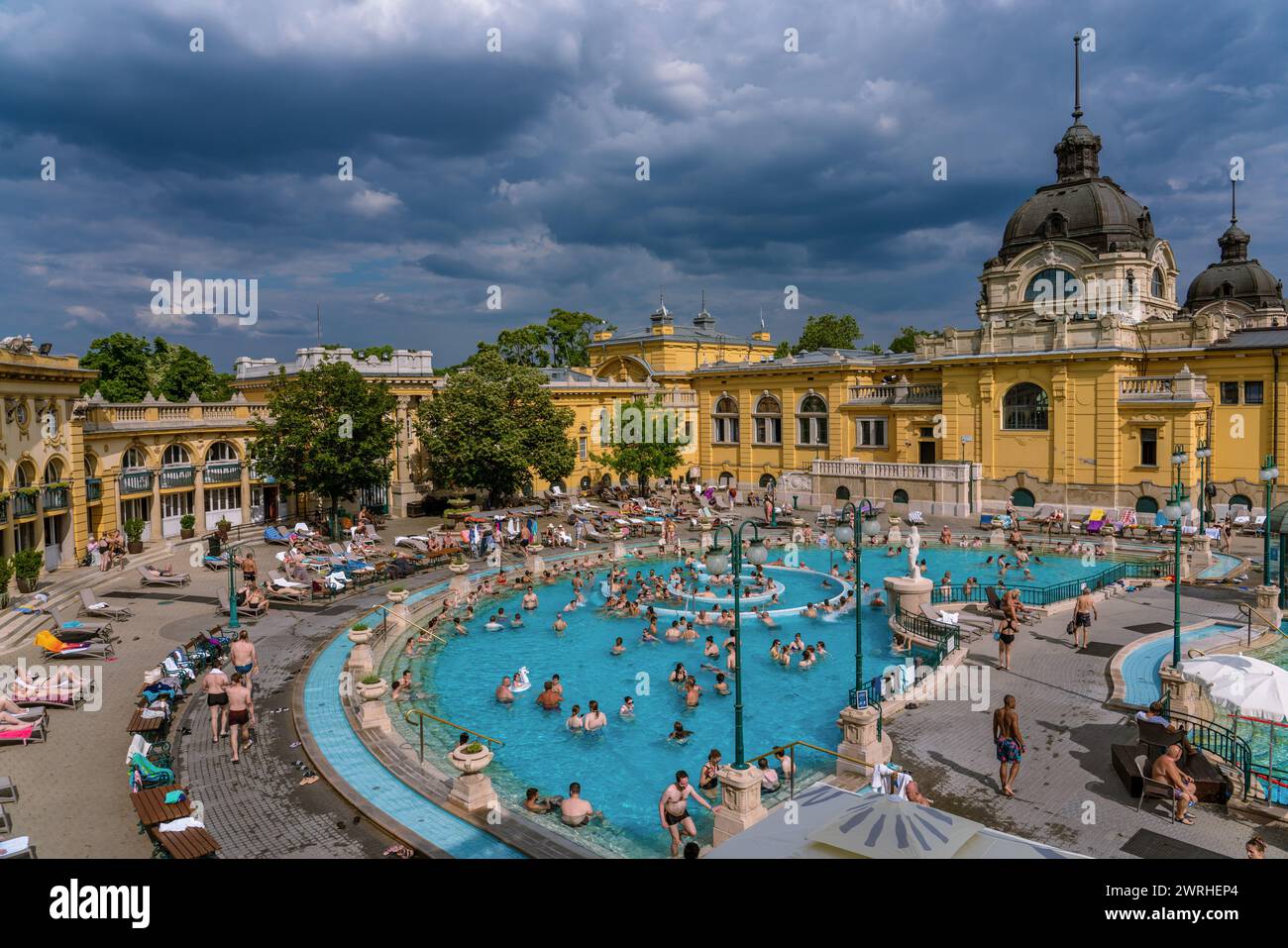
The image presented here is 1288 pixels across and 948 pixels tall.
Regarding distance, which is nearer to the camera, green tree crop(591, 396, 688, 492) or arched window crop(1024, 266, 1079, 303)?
arched window crop(1024, 266, 1079, 303)

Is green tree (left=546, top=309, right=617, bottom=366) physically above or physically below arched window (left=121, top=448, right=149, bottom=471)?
above

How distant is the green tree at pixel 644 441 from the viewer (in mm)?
48500

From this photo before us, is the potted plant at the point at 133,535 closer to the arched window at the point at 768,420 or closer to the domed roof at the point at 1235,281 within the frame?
the arched window at the point at 768,420

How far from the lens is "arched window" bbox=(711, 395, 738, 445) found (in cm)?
5616

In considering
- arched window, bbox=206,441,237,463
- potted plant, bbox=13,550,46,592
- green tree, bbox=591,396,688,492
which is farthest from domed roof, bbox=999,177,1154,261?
potted plant, bbox=13,550,46,592

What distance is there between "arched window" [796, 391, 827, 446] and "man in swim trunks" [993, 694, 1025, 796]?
129ft

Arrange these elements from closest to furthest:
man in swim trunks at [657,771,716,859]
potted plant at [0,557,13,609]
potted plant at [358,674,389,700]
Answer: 1. man in swim trunks at [657,771,716,859]
2. potted plant at [358,674,389,700]
3. potted plant at [0,557,13,609]

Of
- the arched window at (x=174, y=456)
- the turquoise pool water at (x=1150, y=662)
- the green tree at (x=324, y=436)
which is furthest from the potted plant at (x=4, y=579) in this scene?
the turquoise pool water at (x=1150, y=662)

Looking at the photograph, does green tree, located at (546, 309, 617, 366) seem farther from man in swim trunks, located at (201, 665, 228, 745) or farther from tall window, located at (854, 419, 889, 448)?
man in swim trunks, located at (201, 665, 228, 745)

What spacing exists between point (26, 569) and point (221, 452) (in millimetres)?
14879

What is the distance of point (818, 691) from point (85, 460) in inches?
1098

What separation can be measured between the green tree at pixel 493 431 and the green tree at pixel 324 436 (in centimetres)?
463
